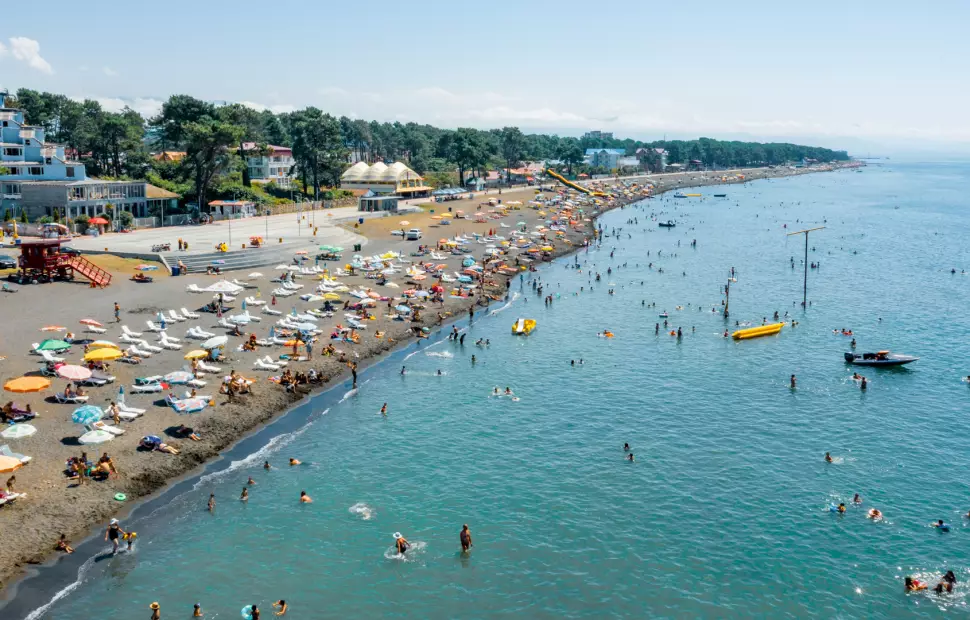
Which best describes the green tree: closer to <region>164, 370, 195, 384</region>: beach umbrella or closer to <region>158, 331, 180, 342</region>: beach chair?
<region>158, 331, 180, 342</region>: beach chair

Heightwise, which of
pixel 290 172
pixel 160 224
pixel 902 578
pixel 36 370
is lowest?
pixel 902 578

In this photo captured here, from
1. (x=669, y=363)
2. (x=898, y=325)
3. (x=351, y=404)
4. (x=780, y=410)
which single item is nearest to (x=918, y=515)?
(x=780, y=410)

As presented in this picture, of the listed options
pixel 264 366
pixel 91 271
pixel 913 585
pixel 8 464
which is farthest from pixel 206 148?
pixel 913 585

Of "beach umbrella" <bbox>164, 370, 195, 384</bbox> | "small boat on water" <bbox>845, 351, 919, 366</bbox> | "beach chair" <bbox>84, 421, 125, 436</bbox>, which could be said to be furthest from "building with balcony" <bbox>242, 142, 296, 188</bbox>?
"small boat on water" <bbox>845, 351, 919, 366</bbox>

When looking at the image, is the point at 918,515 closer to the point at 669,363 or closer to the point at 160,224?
the point at 669,363

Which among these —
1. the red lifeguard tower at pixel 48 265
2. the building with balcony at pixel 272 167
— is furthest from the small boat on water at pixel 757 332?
the building with balcony at pixel 272 167
